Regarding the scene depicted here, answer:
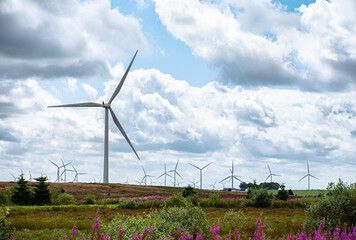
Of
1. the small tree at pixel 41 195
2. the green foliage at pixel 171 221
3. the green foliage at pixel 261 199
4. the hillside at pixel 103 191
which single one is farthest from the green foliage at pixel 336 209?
the hillside at pixel 103 191

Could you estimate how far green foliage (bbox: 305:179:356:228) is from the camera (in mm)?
19094

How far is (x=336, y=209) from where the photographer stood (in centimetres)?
1928

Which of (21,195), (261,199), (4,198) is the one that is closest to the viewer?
(261,199)

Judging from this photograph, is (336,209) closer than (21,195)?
Yes

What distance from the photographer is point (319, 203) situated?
19766 mm

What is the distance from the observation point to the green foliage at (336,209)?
62.6 feet

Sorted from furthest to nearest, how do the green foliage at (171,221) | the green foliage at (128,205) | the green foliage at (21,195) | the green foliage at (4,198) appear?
the green foliage at (21,195) < the green foliage at (4,198) < the green foliage at (128,205) < the green foliage at (171,221)

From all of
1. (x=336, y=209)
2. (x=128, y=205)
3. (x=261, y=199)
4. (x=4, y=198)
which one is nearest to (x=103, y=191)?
(x=4, y=198)

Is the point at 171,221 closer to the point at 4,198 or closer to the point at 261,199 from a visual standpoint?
the point at 261,199

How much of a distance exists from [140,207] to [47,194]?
1434 centimetres

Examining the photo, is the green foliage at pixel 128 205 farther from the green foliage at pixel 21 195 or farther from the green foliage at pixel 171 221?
the green foliage at pixel 171 221

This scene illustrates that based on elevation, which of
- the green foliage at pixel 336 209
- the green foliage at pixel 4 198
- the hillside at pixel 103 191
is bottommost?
the hillside at pixel 103 191

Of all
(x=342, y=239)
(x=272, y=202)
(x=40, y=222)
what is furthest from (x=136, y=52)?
(x=342, y=239)

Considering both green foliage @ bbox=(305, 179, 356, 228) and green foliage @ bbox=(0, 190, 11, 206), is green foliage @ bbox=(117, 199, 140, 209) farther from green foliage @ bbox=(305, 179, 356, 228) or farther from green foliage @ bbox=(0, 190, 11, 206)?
green foliage @ bbox=(305, 179, 356, 228)
